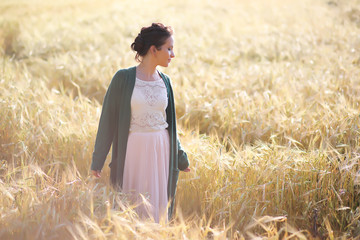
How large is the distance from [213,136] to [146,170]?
131 centimetres

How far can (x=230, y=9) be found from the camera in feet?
40.9

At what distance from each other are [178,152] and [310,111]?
189 centimetres

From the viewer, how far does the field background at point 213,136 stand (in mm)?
2146

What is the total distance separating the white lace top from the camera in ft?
8.05

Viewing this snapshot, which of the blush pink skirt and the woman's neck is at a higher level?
the woman's neck

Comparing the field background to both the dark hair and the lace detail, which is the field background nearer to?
the lace detail

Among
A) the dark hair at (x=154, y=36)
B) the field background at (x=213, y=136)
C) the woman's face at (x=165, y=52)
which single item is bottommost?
the field background at (x=213, y=136)

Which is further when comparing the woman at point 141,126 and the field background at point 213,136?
the woman at point 141,126

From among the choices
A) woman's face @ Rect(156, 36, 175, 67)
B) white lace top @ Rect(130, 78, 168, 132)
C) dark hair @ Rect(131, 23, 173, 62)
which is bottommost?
white lace top @ Rect(130, 78, 168, 132)

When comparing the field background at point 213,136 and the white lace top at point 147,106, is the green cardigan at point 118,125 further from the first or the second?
the field background at point 213,136

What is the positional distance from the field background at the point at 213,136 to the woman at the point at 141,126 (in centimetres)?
22

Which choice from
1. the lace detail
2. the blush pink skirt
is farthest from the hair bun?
the blush pink skirt

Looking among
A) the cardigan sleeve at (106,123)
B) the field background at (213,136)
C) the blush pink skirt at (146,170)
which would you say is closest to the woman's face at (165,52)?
the cardigan sleeve at (106,123)

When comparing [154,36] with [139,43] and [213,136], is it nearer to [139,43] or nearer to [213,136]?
[139,43]
